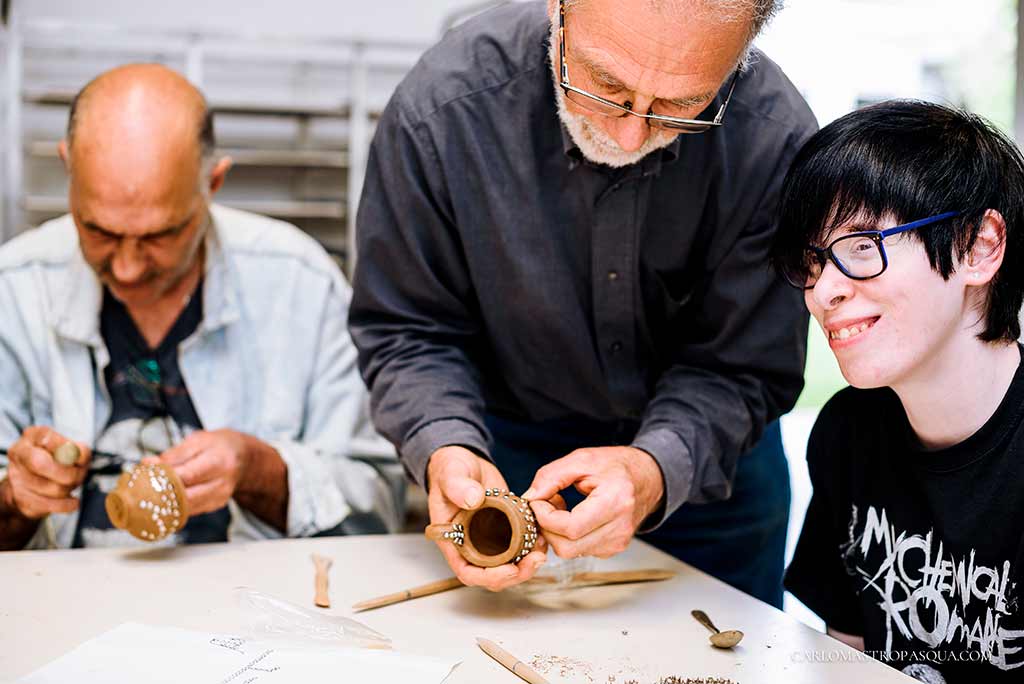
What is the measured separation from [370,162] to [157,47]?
546cm

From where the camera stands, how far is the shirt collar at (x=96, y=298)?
2.13 metres

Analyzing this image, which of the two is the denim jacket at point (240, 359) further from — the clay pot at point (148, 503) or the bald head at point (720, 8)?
the bald head at point (720, 8)

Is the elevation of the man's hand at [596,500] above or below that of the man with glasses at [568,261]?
below

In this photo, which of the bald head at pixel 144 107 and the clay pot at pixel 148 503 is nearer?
the clay pot at pixel 148 503

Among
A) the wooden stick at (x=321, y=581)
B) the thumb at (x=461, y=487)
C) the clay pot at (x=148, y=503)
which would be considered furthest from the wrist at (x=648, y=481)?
A: the clay pot at (x=148, y=503)

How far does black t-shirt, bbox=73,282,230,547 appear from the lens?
2.09 meters

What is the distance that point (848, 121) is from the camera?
147 cm

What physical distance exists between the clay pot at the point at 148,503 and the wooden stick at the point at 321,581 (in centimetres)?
23

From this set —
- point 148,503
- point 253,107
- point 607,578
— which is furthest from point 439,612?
point 253,107

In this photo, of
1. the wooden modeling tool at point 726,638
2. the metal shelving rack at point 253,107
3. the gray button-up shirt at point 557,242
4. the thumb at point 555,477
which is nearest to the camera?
the wooden modeling tool at point 726,638

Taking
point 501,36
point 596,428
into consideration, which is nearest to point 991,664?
point 596,428

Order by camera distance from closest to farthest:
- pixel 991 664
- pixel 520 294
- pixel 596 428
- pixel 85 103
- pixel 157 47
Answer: pixel 991 664, pixel 520 294, pixel 596 428, pixel 85 103, pixel 157 47

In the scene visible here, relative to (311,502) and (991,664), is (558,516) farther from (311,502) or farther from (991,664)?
(311,502)

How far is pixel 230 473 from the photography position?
1.81 metres
